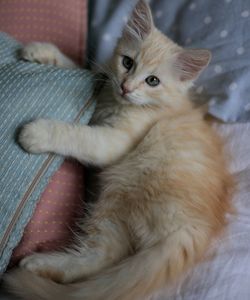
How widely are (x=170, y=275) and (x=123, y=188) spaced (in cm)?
31

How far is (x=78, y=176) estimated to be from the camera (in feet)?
3.93

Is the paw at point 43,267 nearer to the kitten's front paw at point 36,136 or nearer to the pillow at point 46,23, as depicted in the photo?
the kitten's front paw at point 36,136

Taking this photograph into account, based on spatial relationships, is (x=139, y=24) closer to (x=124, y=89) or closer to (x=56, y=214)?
(x=124, y=89)

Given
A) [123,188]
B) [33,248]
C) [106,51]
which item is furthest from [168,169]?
[106,51]

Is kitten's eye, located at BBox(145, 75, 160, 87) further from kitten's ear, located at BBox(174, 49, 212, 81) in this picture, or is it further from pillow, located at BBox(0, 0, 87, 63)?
pillow, located at BBox(0, 0, 87, 63)

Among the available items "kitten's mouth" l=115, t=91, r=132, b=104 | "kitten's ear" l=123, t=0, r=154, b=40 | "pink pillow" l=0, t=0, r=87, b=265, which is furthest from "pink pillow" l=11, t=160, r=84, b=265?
"kitten's ear" l=123, t=0, r=154, b=40

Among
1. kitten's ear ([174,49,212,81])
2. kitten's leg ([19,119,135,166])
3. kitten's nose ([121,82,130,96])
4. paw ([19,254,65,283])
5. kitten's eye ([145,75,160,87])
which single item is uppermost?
kitten's ear ([174,49,212,81])

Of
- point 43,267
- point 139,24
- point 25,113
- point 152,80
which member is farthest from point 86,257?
point 139,24

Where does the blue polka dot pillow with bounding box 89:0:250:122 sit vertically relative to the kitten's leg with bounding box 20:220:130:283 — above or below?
above

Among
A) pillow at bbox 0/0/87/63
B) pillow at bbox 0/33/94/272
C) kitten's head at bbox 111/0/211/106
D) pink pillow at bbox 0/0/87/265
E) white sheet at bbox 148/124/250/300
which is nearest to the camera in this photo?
white sheet at bbox 148/124/250/300

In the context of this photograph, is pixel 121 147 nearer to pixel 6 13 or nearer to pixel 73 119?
pixel 73 119

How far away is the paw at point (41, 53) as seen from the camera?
124 centimetres

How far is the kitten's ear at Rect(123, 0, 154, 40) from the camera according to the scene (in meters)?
1.28

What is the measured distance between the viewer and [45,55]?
1272 mm
